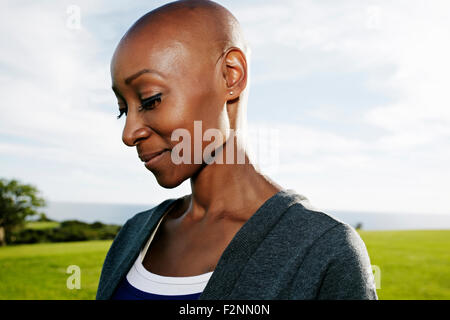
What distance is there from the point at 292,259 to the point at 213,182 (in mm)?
588

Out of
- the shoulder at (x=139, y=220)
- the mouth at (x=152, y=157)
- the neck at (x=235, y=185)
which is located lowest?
the shoulder at (x=139, y=220)

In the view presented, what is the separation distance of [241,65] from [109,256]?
1.39 metres

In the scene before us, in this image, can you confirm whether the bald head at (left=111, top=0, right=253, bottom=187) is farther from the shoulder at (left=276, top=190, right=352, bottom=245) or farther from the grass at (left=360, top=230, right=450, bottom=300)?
the grass at (left=360, top=230, right=450, bottom=300)

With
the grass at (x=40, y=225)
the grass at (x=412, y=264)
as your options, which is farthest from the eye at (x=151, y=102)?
the grass at (x=40, y=225)

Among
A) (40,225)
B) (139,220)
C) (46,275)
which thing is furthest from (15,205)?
(139,220)

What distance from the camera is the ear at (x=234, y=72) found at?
67.7 inches

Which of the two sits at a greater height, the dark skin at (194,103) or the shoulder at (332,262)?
the dark skin at (194,103)

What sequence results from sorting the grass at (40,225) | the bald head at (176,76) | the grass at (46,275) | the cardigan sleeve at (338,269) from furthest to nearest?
1. the grass at (40,225)
2. the grass at (46,275)
3. the bald head at (176,76)
4. the cardigan sleeve at (338,269)

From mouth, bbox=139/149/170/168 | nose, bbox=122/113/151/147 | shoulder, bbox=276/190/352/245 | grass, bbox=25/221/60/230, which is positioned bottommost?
grass, bbox=25/221/60/230

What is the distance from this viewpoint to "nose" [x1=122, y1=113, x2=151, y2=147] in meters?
1.66

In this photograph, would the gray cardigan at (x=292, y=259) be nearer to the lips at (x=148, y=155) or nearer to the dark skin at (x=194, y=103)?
the dark skin at (x=194, y=103)

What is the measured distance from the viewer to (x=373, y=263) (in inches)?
478

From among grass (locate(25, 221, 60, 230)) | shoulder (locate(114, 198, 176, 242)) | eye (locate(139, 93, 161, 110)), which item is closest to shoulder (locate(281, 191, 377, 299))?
eye (locate(139, 93, 161, 110))
